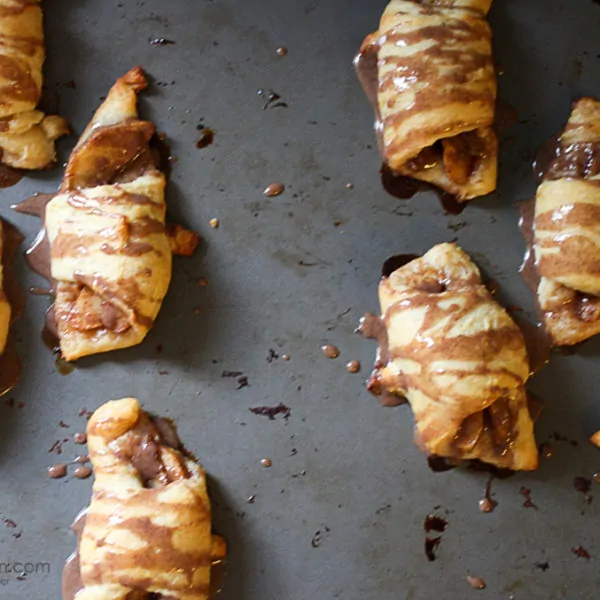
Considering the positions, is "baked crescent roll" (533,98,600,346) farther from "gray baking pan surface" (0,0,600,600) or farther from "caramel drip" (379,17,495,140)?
"caramel drip" (379,17,495,140)

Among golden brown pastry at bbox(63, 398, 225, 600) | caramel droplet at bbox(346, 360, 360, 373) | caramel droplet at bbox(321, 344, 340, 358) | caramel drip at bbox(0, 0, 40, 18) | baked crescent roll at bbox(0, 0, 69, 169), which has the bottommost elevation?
golden brown pastry at bbox(63, 398, 225, 600)

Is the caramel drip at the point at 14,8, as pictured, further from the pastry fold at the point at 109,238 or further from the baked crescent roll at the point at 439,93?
the baked crescent roll at the point at 439,93

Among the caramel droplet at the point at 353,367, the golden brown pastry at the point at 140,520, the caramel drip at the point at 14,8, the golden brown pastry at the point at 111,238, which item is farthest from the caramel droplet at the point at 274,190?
the caramel drip at the point at 14,8

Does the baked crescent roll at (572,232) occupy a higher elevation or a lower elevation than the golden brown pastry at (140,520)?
higher

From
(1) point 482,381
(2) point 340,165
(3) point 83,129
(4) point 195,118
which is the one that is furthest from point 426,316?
(3) point 83,129

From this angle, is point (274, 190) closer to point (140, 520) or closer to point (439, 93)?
point (439, 93)

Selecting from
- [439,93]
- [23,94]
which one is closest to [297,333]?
[439,93]

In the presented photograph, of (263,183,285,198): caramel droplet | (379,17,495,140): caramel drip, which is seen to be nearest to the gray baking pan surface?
(263,183,285,198): caramel droplet
